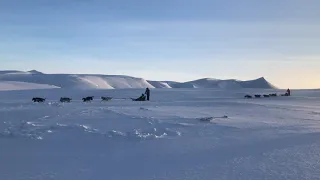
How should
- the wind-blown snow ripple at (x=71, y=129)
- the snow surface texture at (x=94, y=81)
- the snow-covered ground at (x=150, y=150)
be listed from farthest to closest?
1. the snow surface texture at (x=94, y=81)
2. the wind-blown snow ripple at (x=71, y=129)
3. the snow-covered ground at (x=150, y=150)

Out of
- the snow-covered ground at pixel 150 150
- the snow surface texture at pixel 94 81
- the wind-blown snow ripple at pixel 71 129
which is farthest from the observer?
the snow surface texture at pixel 94 81

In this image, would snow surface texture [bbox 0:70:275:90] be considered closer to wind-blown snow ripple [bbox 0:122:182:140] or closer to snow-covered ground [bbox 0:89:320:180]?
wind-blown snow ripple [bbox 0:122:182:140]

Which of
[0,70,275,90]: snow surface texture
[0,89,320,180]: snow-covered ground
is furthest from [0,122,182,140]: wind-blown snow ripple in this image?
[0,70,275,90]: snow surface texture

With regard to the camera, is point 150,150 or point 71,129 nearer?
point 150,150

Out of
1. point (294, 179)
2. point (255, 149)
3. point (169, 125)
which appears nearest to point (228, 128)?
point (169, 125)

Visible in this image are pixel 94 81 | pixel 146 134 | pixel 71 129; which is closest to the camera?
pixel 146 134

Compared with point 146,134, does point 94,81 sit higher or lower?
higher

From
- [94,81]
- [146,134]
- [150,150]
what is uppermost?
[94,81]

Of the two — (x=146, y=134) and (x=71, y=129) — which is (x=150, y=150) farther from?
(x=71, y=129)

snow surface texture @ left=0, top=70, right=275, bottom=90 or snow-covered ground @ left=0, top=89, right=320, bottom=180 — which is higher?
snow surface texture @ left=0, top=70, right=275, bottom=90

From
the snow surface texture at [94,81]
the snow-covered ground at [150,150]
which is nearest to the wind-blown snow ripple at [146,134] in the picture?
the snow-covered ground at [150,150]

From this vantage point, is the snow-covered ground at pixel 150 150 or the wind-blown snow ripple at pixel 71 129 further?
the wind-blown snow ripple at pixel 71 129

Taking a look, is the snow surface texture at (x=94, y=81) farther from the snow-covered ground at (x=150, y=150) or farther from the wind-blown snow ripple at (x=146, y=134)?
the wind-blown snow ripple at (x=146, y=134)

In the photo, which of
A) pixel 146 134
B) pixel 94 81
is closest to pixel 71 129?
pixel 146 134
